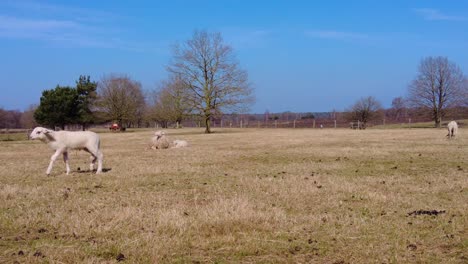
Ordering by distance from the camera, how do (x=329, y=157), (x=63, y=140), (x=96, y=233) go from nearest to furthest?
(x=96, y=233) → (x=63, y=140) → (x=329, y=157)

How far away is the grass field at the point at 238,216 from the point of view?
598 centimetres

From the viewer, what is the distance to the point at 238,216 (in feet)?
25.0

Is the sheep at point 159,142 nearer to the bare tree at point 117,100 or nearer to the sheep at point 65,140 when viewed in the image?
the sheep at point 65,140

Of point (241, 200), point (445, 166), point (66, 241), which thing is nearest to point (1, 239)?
point (66, 241)

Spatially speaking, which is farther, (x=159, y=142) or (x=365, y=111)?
(x=365, y=111)

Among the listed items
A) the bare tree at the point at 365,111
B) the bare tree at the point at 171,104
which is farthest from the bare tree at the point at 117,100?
the bare tree at the point at 365,111

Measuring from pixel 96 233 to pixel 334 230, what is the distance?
3.88 m

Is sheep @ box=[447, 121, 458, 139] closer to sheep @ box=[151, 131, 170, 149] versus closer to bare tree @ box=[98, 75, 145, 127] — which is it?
sheep @ box=[151, 131, 170, 149]

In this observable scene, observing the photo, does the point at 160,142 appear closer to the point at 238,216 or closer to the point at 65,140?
the point at 65,140

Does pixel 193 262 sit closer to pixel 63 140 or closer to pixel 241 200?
pixel 241 200

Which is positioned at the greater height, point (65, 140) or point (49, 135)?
point (49, 135)

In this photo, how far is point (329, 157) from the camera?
1869cm

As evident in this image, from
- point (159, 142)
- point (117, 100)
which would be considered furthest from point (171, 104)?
point (159, 142)

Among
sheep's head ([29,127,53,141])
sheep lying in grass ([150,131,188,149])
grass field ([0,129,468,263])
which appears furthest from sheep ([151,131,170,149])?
sheep's head ([29,127,53,141])
